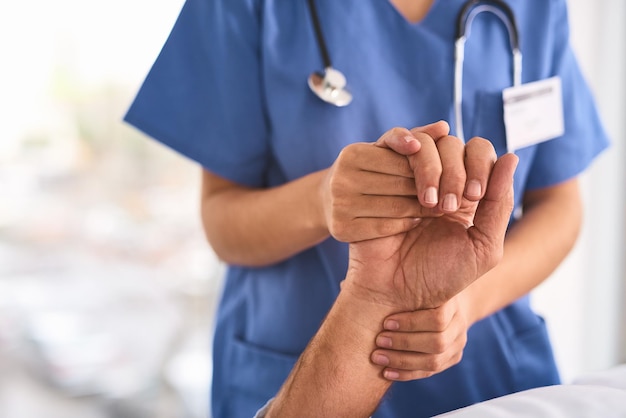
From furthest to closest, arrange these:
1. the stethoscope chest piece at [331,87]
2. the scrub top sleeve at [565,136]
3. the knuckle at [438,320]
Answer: the scrub top sleeve at [565,136], the stethoscope chest piece at [331,87], the knuckle at [438,320]

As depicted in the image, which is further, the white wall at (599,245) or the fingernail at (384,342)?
the white wall at (599,245)

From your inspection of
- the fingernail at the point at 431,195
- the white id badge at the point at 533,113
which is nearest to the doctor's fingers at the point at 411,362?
the fingernail at the point at 431,195

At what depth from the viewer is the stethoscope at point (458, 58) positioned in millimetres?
917

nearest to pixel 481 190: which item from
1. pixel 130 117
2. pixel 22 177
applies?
pixel 130 117

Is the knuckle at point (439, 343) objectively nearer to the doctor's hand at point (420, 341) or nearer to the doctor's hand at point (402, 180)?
the doctor's hand at point (420, 341)

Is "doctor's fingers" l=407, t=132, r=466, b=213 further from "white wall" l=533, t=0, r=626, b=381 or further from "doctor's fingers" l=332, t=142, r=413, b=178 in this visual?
"white wall" l=533, t=0, r=626, b=381

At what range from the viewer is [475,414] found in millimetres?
727

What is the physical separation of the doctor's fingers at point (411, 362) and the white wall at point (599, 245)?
1.38 m

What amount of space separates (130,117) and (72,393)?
5.13ft

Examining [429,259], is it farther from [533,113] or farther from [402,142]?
[533,113]

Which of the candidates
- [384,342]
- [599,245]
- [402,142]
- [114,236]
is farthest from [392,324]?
[114,236]

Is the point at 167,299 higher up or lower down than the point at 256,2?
lower down

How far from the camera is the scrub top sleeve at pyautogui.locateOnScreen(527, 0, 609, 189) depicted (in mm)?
1075

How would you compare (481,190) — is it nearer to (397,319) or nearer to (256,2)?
(397,319)
